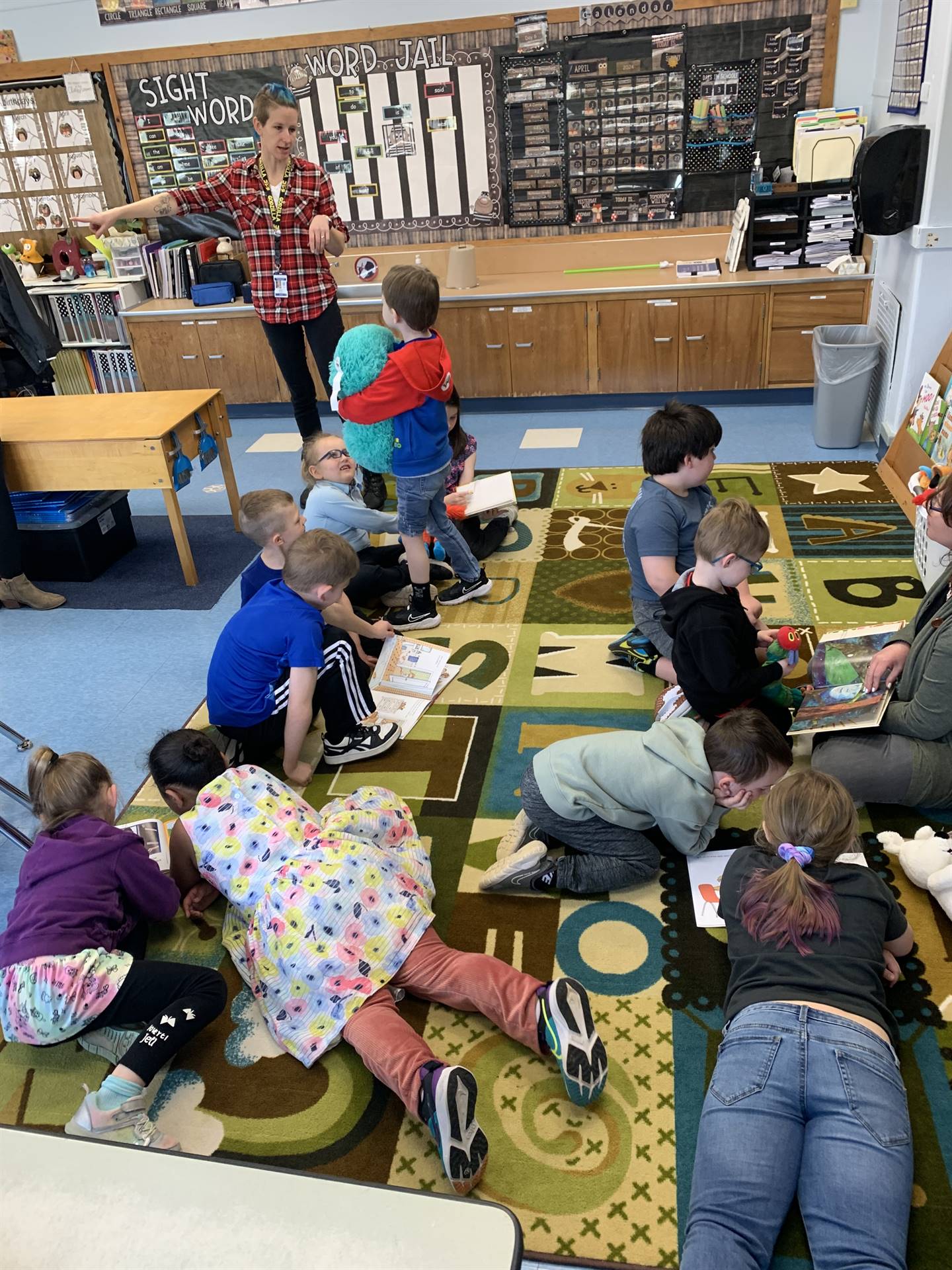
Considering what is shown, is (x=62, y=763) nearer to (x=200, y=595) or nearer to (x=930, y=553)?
(x=200, y=595)

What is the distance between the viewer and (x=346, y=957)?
77.9 inches

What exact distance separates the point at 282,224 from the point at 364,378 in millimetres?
1636

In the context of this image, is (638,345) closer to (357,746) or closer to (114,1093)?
(357,746)

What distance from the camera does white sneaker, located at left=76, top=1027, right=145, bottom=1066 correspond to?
2.05 m

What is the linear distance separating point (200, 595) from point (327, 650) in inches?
55.3

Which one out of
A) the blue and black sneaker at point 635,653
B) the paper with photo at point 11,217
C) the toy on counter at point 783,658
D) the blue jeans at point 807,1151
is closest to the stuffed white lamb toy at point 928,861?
the toy on counter at point 783,658

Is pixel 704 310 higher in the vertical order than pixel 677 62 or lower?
lower

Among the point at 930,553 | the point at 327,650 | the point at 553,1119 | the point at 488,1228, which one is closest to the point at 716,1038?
the point at 553,1119

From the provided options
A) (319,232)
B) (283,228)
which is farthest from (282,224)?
(319,232)

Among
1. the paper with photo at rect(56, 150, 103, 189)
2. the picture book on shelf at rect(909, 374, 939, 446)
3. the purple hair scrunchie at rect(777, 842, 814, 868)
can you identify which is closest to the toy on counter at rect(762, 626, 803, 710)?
the purple hair scrunchie at rect(777, 842, 814, 868)

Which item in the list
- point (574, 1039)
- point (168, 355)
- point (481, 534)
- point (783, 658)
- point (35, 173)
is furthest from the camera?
point (35, 173)

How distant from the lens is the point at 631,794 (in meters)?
2.24

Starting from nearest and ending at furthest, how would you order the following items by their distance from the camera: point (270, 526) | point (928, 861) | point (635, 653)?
point (928, 861) → point (270, 526) → point (635, 653)

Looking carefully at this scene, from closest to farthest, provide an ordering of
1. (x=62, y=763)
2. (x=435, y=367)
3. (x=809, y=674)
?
(x=62, y=763) → (x=809, y=674) → (x=435, y=367)
